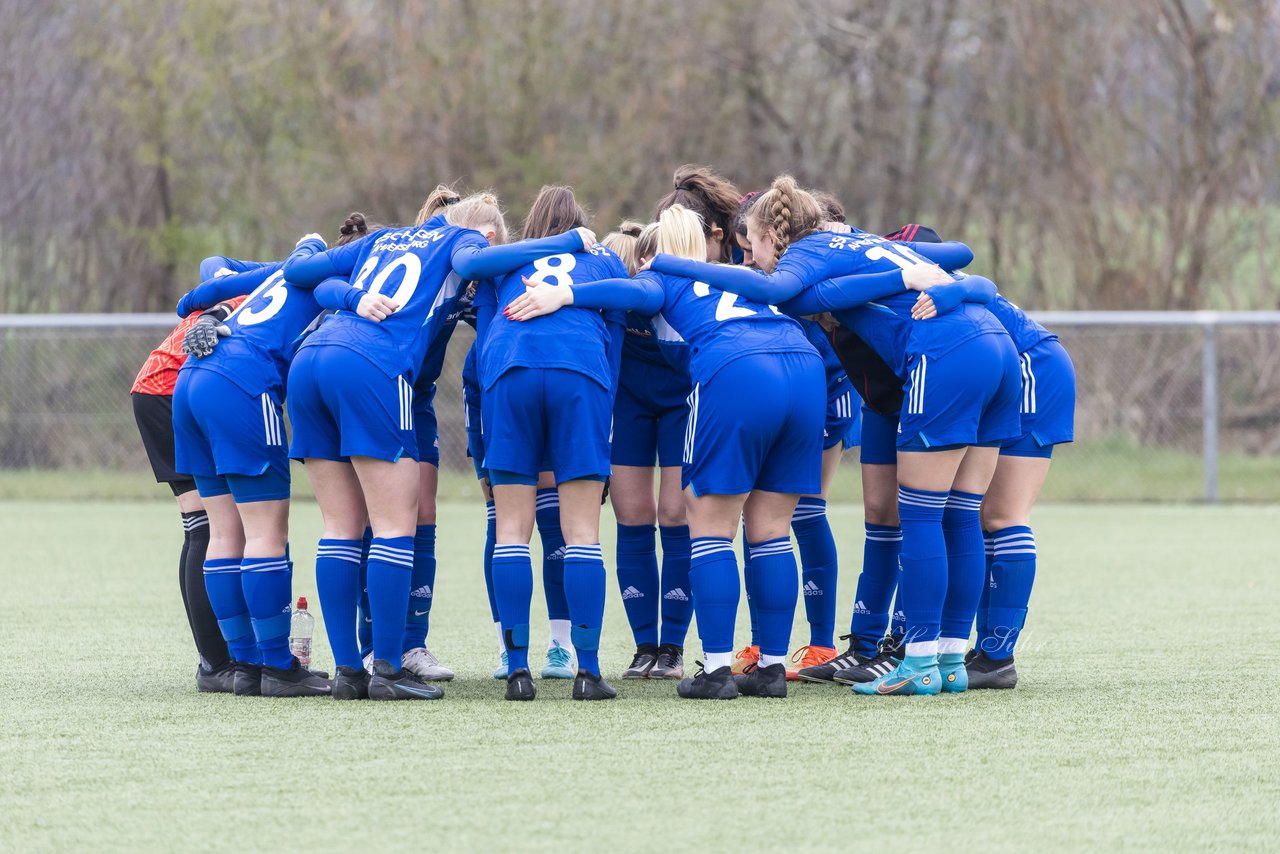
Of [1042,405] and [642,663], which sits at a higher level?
[1042,405]

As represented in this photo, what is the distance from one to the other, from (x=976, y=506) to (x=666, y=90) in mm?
13622

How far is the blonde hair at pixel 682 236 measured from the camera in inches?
211

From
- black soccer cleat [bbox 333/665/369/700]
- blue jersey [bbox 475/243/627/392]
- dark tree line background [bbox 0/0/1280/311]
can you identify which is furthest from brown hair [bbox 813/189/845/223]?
dark tree line background [bbox 0/0/1280/311]

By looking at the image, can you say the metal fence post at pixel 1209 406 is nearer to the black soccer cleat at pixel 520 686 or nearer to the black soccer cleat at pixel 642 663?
the black soccer cleat at pixel 642 663

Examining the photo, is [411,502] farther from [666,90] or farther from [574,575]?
[666,90]

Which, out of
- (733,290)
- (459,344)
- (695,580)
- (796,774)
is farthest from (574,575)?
(459,344)

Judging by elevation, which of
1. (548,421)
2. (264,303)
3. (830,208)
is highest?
(830,208)

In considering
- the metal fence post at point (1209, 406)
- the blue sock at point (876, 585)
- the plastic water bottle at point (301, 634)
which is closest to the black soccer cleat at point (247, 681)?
the plastic water bottle at point (301, 634)

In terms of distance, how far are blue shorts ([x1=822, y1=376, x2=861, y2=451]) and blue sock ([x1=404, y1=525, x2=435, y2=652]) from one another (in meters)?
1.55

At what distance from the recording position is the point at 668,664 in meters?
5.68

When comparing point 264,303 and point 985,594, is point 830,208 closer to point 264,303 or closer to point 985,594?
point 985,594

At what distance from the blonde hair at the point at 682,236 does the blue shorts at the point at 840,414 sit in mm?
862

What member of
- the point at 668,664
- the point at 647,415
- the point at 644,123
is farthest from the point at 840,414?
the point at 644,123

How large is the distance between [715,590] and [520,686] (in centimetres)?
70
